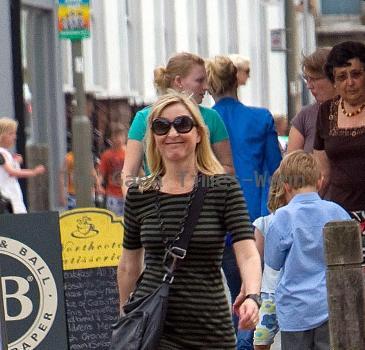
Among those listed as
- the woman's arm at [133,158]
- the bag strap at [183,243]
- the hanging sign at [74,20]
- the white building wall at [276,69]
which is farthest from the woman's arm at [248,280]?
the white building wall at [276,69]

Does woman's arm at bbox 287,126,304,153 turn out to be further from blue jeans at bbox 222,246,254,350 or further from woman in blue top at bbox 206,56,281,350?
blue jeans at bbox 222,246,254,350

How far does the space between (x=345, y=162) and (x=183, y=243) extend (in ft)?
7.86

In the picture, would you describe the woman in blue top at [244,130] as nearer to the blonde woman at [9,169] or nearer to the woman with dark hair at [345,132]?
the woman with dark hair at [345,132]

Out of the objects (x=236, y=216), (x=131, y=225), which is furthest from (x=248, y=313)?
(x=131, y=225)

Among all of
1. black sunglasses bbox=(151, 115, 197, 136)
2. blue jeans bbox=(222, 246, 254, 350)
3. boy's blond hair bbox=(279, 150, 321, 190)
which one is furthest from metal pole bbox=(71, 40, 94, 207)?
black sunglasses bbox=(151, 115, 197, 136)

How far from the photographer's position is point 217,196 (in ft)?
22.4

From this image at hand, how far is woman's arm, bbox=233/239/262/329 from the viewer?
6.61m

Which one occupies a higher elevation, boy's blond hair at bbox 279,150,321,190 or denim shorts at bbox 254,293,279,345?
boy's blond hair at bbox 279,150,321,190

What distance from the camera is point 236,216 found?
22.3 ft

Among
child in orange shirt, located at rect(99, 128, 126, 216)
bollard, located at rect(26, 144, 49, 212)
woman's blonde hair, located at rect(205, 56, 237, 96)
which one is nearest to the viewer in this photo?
woman's blonde hair, located at rect(205, 56, 237, 96)

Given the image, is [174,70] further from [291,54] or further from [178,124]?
[291,54]

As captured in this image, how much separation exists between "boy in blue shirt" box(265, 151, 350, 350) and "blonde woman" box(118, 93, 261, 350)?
4.85 feet

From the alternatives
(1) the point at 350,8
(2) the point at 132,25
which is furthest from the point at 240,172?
(1) the point at 350,8

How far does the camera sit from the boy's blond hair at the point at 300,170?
859 cm
